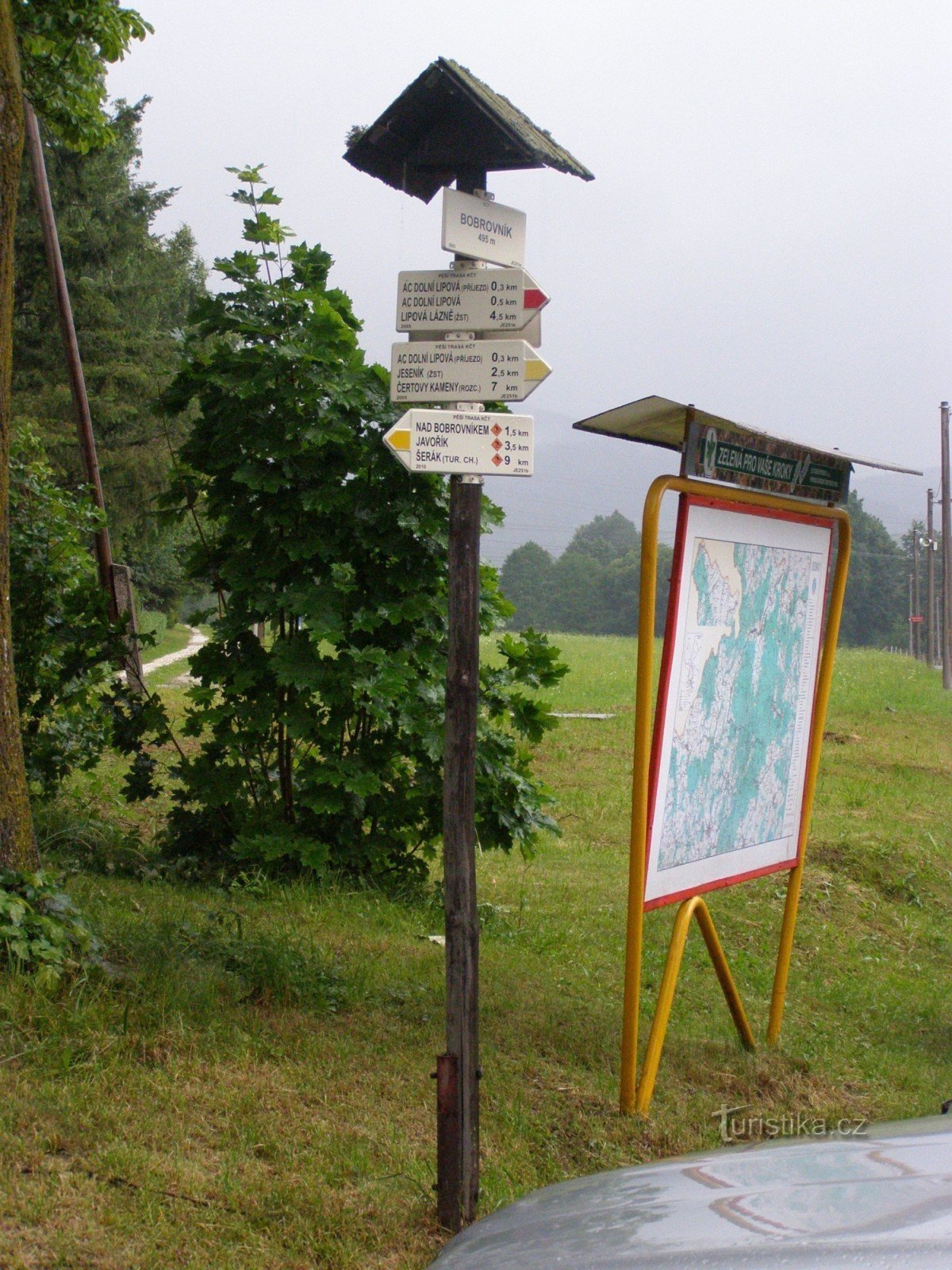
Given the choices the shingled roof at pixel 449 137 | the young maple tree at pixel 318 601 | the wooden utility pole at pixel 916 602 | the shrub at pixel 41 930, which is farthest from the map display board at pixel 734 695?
the wooden utility pole at pixel 916 602

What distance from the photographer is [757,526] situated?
5496mm

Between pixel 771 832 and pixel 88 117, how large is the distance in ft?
21.3

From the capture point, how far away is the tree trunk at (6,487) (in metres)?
5.20

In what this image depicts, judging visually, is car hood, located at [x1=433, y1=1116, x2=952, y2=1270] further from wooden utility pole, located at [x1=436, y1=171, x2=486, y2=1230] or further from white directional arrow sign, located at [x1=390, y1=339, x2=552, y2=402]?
white directional arrow sign, located at [x1=390, y1=339, x2=552, y2=402]

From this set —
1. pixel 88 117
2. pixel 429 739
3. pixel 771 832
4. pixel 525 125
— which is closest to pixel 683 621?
pixel 771 832

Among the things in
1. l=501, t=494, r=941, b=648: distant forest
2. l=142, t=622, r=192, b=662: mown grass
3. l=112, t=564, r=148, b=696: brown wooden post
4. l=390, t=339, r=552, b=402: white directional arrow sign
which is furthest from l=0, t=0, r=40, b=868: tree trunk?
l=501, t=494, r=941, b=648: distant forest

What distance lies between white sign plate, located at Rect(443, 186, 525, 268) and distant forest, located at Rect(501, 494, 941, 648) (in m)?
87.4

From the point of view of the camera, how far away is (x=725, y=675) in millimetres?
5371

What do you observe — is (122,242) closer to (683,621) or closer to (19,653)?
(19,653)

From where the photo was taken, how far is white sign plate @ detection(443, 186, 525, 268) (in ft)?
13.7

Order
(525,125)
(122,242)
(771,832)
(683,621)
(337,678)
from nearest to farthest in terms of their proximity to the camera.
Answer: (525,125)
(683,621)
(771,832)
(337,678)
(122,242)

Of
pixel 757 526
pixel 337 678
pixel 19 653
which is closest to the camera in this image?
pixel 757 526

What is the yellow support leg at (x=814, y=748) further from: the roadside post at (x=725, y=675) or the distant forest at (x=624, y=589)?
the distant forest at (x=624, y=589)

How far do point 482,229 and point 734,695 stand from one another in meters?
2.36
